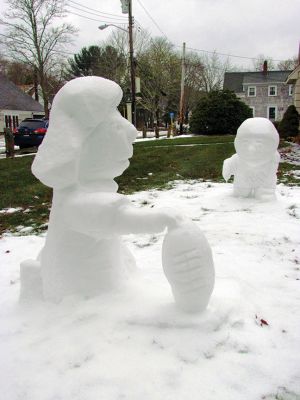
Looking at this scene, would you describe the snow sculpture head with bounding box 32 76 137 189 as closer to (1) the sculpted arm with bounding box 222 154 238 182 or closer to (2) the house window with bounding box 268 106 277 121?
(1) the sculpted arm with bounding box 222 154 238 182

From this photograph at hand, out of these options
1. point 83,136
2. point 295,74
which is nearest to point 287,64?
point 295,74

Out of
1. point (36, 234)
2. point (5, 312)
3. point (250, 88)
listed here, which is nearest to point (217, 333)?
point (5, 312)

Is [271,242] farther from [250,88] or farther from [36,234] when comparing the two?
[250,88]

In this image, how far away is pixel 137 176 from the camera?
31.5 ft

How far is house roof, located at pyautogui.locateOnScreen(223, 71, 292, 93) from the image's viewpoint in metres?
47.8

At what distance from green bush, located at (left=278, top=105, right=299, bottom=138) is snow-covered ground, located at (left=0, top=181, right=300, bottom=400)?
19419 millimetres

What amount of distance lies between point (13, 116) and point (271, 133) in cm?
3268

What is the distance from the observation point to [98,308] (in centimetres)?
247

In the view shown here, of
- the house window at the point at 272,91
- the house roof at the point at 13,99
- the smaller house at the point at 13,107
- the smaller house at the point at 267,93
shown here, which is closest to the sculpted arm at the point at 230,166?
the smaller house at the point at 13,107

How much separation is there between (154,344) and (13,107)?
35.9 metres

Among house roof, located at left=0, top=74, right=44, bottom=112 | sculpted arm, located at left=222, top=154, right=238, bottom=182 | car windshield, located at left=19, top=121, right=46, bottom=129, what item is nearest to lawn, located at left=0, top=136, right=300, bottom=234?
sculpted arm, located at left=222, top=154, right=238, bottom=182

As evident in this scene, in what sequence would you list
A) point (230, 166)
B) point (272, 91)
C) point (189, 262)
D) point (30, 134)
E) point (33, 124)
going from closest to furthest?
point (189, 262) → point (230, 166) → point (30, 134) → point (33, 124) → point (272, 91)

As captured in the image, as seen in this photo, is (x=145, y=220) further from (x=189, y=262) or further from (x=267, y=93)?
(x=267, y=93)

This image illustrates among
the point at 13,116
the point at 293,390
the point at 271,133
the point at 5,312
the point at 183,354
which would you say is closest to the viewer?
the point at 293,390
